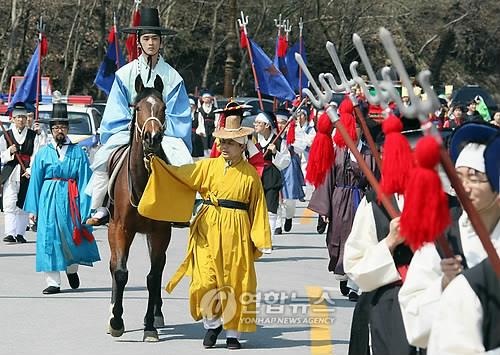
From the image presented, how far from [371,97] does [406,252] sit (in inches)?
56.2

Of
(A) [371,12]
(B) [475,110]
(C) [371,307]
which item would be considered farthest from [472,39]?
(C) [371,307]

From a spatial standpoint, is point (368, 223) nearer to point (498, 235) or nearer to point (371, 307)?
point (371, 307)

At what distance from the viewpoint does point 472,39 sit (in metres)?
57.5

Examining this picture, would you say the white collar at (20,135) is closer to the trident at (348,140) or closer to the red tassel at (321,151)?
the red tassel at (321,151)

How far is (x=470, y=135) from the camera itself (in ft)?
15.0

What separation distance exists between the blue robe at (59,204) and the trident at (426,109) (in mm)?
8562

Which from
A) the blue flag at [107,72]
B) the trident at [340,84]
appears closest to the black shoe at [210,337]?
the trident at [340,84]

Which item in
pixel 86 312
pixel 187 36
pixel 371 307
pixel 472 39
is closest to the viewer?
pixel 371 307

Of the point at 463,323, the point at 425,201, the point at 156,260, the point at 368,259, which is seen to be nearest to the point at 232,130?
the point at 156,260

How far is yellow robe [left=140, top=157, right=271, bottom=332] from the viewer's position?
9.40m

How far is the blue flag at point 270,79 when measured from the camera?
63.7 feet

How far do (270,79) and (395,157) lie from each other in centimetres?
1508

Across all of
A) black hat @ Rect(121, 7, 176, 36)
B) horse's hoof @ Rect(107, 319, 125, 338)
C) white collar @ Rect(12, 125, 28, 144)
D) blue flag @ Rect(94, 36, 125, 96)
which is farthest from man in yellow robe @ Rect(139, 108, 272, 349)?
white collar @ Rect(12, 125, 28, 144)

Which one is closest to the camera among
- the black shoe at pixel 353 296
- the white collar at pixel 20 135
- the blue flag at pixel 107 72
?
the black shoe at pixel 353 296
